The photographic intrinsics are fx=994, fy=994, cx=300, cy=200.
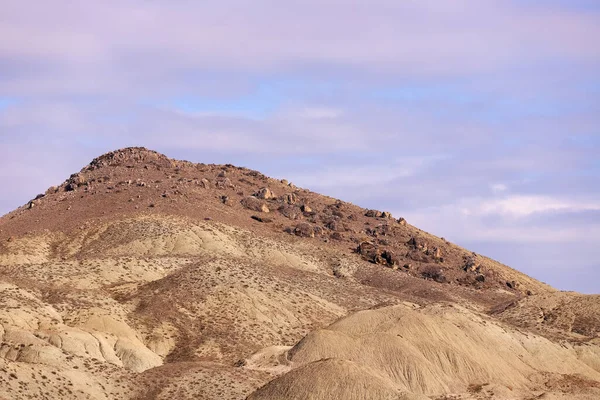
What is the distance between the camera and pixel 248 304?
9419 centimetres

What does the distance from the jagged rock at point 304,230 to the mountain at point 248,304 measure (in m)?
0.22

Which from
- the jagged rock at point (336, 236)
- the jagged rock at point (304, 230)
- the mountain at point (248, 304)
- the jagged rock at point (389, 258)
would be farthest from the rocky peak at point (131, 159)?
the jagged rock at point (389, 258)

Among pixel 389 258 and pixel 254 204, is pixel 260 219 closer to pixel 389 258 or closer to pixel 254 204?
pixel 254 204

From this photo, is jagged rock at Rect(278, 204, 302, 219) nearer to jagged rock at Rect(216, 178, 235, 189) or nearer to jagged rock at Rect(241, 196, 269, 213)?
jagged rock at Rect(241, 196, 269, 213)

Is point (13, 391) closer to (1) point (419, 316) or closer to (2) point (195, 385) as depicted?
(2) point (195, 385)

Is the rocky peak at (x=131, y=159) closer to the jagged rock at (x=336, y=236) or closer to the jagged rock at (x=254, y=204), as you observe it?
the jagged rock at (x=254, y=204)

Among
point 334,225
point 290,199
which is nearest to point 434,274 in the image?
point 334,225

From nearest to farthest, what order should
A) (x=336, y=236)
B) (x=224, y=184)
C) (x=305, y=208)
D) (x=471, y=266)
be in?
(x=336, y=236)
(x=471, y=266)
(x=305, y=208)
(x=224, y=184)

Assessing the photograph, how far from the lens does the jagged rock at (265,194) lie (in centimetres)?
14350

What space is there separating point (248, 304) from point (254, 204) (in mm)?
44930

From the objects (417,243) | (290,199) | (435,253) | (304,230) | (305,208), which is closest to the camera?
(304,230)

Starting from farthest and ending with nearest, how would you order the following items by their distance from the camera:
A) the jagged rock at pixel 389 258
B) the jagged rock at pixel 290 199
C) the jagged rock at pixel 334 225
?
1. the jagged rock at pixel 290 199
2. the jagged rock at pixel 334 225
3. the jagged rock at pixel 389 258

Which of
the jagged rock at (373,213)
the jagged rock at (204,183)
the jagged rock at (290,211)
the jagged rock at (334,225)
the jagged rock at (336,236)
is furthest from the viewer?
the jagged rock at (373,213)

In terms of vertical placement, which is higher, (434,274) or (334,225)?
(334,225)
